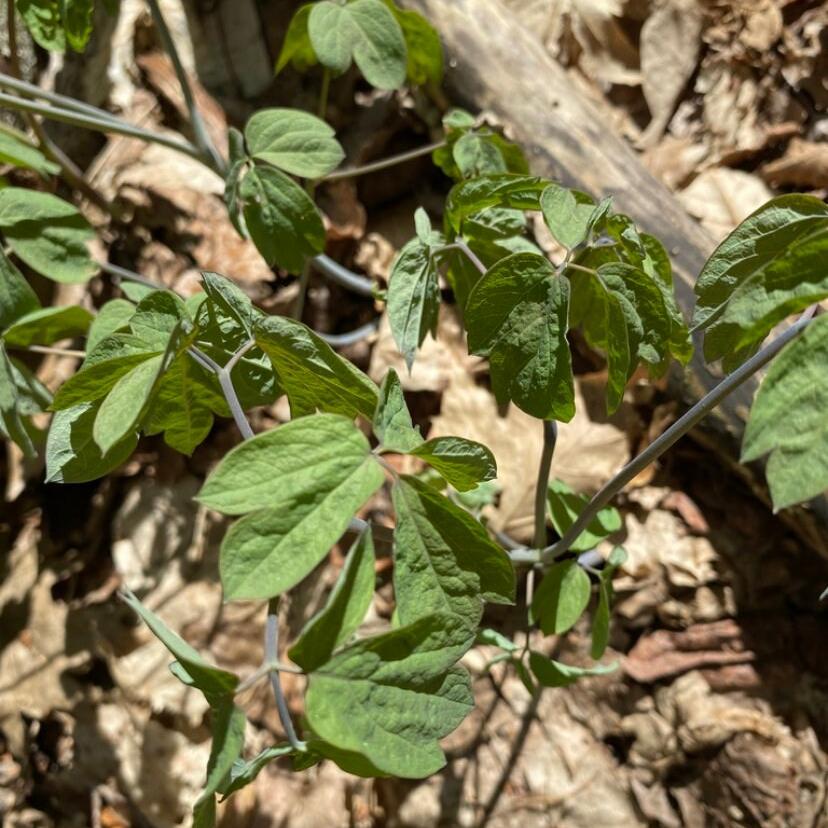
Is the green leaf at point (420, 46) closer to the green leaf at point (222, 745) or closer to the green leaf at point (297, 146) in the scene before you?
the green leaf at point (297, 146)

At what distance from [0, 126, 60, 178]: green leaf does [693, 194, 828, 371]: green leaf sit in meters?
1.38

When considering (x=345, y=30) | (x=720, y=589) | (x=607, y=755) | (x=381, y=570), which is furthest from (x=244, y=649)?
(x=345, y=30)

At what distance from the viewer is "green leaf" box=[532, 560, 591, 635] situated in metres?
1.23

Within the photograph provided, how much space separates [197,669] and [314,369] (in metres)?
0.33

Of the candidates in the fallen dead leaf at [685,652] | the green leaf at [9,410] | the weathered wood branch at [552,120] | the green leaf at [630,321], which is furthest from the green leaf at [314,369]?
the fallen dead leaf at [685,652]

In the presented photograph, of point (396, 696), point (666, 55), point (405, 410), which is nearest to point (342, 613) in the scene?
point (396, 696)

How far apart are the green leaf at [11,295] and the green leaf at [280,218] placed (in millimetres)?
435

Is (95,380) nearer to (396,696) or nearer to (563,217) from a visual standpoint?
(396,696)

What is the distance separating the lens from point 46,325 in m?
1.45

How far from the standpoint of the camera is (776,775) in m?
1.69

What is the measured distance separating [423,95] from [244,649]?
166 cm

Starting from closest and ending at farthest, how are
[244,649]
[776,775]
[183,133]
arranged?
[776,775]
[244,649]
[183,133]

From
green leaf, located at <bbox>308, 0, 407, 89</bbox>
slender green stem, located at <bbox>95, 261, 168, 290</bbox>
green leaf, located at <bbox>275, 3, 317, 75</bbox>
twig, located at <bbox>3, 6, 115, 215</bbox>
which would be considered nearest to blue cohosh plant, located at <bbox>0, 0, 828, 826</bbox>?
green leaf, located at <bbox>308, 0, 407, 89</bbox>

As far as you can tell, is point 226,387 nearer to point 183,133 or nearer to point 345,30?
point 345,30
